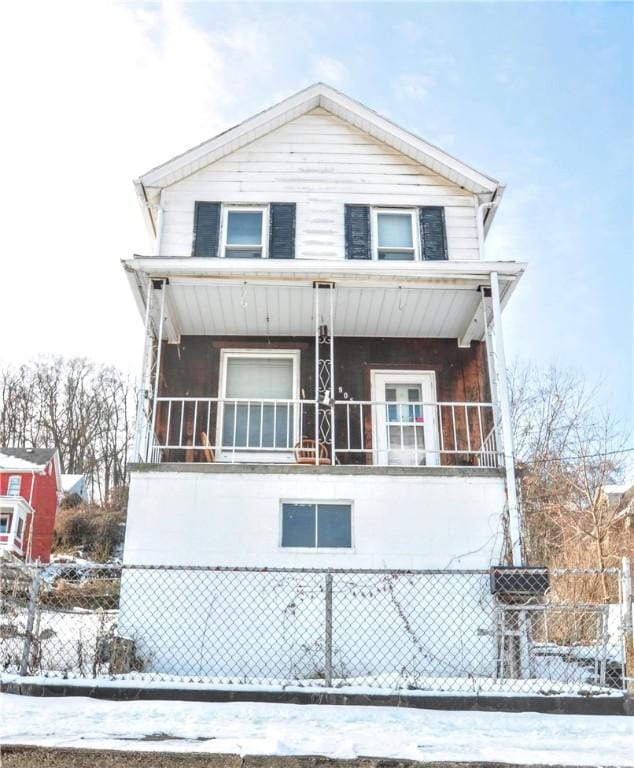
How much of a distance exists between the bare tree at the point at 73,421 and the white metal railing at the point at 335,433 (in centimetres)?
2752

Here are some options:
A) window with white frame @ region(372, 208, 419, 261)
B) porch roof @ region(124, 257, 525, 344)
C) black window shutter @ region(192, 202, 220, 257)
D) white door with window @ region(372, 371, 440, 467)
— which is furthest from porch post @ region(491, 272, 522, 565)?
A: black window shutter @ region(192, 202, 220, 257)

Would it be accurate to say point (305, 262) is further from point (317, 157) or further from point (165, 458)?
point (165, 458)

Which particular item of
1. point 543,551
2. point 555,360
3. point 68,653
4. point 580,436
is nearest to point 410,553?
point 68,653

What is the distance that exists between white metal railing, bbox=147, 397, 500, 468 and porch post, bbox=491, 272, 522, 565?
1283 mm

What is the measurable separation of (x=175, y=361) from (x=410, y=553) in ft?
16.4

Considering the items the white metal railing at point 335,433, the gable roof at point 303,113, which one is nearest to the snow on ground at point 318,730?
the white metal railing at point 335,433

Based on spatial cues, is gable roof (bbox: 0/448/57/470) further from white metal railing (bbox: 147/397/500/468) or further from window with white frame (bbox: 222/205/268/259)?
window with white frame (bbox: 222/205/268/259)

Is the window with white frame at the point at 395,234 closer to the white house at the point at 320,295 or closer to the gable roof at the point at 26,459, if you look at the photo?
the white house at the point at 320,295

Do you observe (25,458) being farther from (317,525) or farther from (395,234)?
(317,525)

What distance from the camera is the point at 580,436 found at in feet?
62.3

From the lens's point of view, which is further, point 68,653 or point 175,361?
point 175,361

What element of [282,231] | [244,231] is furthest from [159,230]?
[282,231]

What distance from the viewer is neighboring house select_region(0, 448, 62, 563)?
28.1 meters

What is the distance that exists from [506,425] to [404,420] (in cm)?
239
